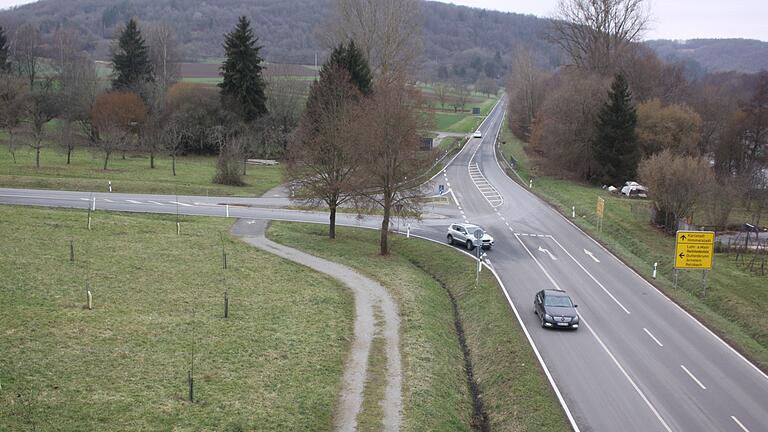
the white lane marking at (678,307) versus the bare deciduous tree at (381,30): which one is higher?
the bare deciduous tree at (381,30)

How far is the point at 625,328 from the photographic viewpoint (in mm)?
26688

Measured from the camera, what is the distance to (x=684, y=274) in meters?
34.2

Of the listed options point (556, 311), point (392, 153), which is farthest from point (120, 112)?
point (556, 311)

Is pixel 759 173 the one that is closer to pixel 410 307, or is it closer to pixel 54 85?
pixel 410 307

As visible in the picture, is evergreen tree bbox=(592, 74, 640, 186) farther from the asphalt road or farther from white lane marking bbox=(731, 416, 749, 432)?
white lane marking bbox=(731, 416, 749, 432)

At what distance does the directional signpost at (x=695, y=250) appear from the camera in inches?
1233

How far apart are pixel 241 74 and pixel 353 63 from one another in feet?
52.4

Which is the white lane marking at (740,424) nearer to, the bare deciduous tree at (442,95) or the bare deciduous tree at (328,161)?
the bare deciduous tree at (328,161)

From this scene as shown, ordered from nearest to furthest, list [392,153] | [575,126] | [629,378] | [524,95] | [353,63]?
[629,378] → [392,153] → [575,126] → [353,63] → [524,95]

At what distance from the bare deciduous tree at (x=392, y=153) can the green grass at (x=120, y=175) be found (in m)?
10.8

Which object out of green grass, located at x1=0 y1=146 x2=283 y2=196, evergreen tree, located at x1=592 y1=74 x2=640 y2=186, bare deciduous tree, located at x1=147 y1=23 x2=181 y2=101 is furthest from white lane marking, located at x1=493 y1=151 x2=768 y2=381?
bare deciduous tree, located at x1=147 y1=23 x2=181 y2=101

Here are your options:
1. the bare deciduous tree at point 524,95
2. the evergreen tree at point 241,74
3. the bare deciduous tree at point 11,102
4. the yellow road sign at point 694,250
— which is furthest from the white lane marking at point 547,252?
the bare deciduous tree at point 11,102

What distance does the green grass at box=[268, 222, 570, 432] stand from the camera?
19.5 m

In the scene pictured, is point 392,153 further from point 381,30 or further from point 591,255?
point 381,30
